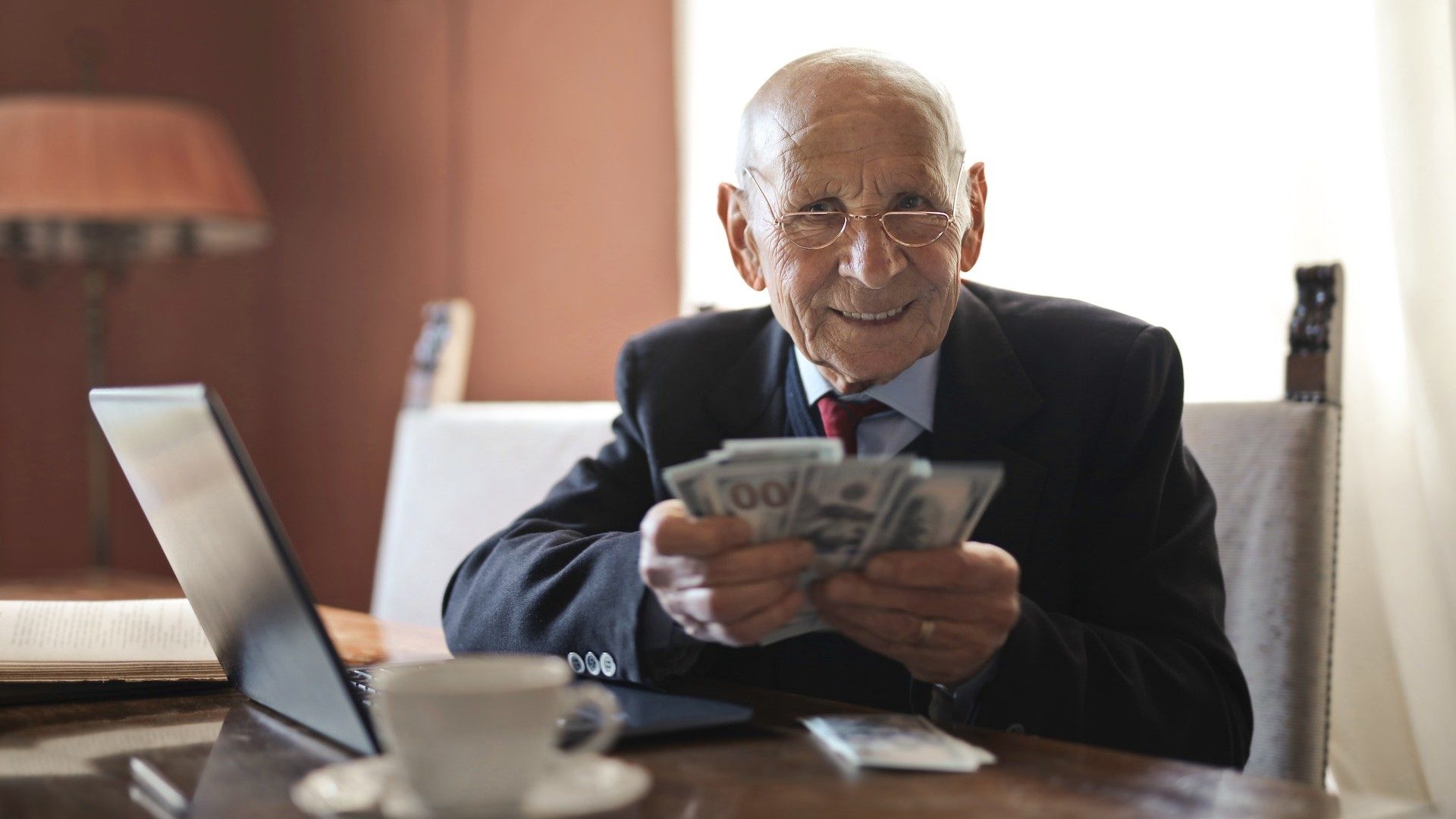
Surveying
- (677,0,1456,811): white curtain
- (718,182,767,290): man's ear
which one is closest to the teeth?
(718,182,767,290): man's ear

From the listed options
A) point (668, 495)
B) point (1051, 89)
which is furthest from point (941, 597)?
point (1051, 89)

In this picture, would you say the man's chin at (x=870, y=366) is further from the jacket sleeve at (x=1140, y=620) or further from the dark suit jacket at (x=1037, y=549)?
the jacket sleeve at (x=1140, y=620)

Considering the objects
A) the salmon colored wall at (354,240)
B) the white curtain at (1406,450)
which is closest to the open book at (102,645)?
the white curtain at (1406,450)

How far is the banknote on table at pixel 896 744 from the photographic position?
0.87 meters

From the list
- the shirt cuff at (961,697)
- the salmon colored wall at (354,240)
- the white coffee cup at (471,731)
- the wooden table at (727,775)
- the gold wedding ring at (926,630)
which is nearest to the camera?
the white coffee cup at (471,731)

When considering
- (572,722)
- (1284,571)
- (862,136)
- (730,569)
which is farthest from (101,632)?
(1284,571)

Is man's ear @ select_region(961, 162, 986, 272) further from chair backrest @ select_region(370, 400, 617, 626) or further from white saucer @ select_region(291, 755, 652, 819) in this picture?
white saucer @ select_region(291, 755, 652, 819)

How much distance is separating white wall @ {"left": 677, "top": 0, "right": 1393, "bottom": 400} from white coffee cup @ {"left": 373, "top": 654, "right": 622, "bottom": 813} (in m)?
1.12

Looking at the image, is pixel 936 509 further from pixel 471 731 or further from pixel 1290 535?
pixel 1290 535

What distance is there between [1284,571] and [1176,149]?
0.75m

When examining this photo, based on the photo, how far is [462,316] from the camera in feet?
8.39

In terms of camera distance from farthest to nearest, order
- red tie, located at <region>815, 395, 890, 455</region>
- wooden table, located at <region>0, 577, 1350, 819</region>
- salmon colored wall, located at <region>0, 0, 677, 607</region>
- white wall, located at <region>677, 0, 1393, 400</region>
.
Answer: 1. salmon colored wall, located at <region>0, 0, 677, 607</region>
2. white wall, located at <region>677, 0, 1393, 400</region>
3. red tie, located at <region>815, 395, 890, 455</region>
4. wooden table, located at <region>0, 577, 1350, 819</region>

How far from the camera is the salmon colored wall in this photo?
3.02 metres

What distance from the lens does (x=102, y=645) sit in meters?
1.22
